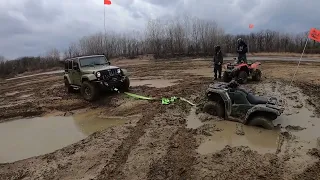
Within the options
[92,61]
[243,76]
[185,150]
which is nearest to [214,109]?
[185,150]

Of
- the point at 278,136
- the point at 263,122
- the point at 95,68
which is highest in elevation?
the point at 95,68

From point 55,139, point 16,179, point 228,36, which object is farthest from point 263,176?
point 228,36

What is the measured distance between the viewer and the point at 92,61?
13.5m

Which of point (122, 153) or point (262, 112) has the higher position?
point (262, 112)

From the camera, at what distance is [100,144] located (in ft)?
24.3

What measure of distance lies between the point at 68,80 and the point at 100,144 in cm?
767

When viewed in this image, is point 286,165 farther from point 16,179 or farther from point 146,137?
point 16,179

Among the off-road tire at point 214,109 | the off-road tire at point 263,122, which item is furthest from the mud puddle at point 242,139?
the off-road tire at point 214,109

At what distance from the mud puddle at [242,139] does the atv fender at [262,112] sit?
0.27 metres

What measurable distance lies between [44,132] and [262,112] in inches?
239

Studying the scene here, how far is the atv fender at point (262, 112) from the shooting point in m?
7.46

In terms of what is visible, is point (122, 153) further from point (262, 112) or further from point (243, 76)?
point (243, 76)

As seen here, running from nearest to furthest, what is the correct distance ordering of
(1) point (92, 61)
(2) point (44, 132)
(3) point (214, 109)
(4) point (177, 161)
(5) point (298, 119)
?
(4) point (177, 161) < (5) point (298, 119) < (3) point (214, 109) < (2) point (44, 132) < (1) point (92, 61)

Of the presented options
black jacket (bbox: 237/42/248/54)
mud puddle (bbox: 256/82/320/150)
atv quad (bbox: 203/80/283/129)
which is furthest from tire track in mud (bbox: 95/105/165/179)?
black jacket (bbox: 237/42/248/54)
